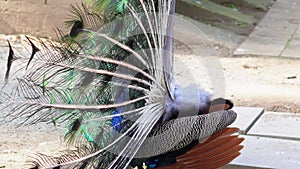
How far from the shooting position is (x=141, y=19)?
10.6ft

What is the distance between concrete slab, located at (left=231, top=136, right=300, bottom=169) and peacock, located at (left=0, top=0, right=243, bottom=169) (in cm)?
60

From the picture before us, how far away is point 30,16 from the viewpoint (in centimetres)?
808

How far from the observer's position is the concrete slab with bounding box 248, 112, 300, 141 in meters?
4.29

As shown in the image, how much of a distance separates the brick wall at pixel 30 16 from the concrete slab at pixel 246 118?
367 cm

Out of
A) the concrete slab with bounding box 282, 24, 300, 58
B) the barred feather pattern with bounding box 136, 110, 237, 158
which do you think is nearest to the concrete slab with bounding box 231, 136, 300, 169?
the barred feather pattern with bounding box 136, 110, 237, 158

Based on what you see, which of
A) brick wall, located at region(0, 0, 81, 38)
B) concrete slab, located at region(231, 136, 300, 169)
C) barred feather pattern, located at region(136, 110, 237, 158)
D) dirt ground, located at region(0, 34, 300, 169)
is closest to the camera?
barred feather pattern, located at region(136, 110, 237, 158)

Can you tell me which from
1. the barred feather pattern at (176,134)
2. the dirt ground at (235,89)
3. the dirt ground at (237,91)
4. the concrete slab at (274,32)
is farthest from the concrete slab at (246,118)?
the concrete slab at (274,32)

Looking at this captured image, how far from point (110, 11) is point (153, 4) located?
0.72 ft

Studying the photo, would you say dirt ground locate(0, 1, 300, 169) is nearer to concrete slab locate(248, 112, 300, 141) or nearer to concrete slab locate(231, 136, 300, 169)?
concrete slab locate(248, 112, 300, 141)

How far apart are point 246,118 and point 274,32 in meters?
5.00

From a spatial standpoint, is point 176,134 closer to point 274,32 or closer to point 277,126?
point 277,126

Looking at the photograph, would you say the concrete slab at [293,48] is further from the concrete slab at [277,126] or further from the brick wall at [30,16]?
the concrete slab at [277,126]

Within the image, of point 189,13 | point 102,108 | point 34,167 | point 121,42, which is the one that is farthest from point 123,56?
point 189,13

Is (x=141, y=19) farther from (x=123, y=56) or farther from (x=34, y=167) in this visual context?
(x=34, y=167)
